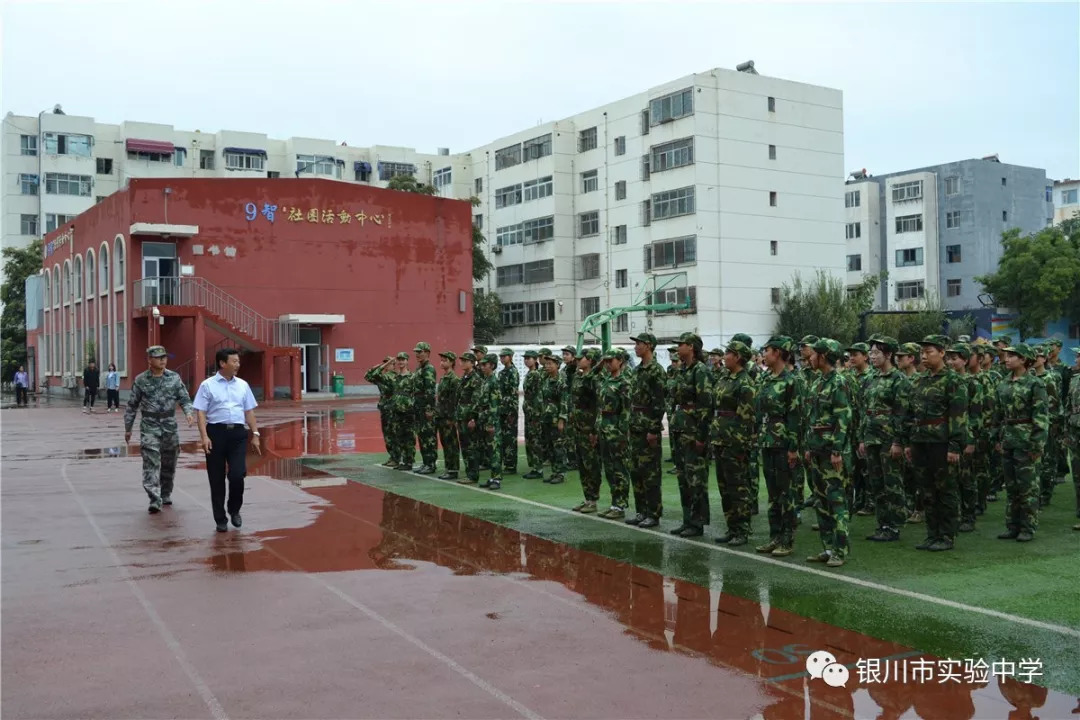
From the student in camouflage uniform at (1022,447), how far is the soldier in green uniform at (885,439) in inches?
37.3

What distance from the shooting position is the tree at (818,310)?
48594 mm

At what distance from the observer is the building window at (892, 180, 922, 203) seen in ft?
197

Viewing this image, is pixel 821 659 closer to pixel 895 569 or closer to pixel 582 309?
pixel 895 569

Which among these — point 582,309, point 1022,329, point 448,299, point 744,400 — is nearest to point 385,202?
point 448,299

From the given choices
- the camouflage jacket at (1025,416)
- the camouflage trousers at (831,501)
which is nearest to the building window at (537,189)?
the camouflage jacket at (1025,416)

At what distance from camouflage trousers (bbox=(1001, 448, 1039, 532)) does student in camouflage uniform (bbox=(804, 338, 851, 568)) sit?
6.59ft

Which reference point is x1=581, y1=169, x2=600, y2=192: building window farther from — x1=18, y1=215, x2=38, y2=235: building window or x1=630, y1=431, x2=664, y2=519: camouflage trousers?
x1=630, y1=431, x2=664, y2=519: camouflage trousers

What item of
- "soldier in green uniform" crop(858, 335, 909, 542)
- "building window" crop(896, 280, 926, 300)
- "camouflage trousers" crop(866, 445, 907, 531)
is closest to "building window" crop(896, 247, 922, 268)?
"building window" crop(896, 280, 926, 300)

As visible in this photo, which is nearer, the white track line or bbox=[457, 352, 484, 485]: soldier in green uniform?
the white track line

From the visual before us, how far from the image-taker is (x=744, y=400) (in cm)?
883

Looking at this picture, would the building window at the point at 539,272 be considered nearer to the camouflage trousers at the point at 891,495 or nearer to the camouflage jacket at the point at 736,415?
the camouflage trousers at the point at 891,495

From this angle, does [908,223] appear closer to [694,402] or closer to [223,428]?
[694,402]

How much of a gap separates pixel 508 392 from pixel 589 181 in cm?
4315

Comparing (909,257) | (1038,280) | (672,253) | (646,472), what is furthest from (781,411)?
(909,257)
